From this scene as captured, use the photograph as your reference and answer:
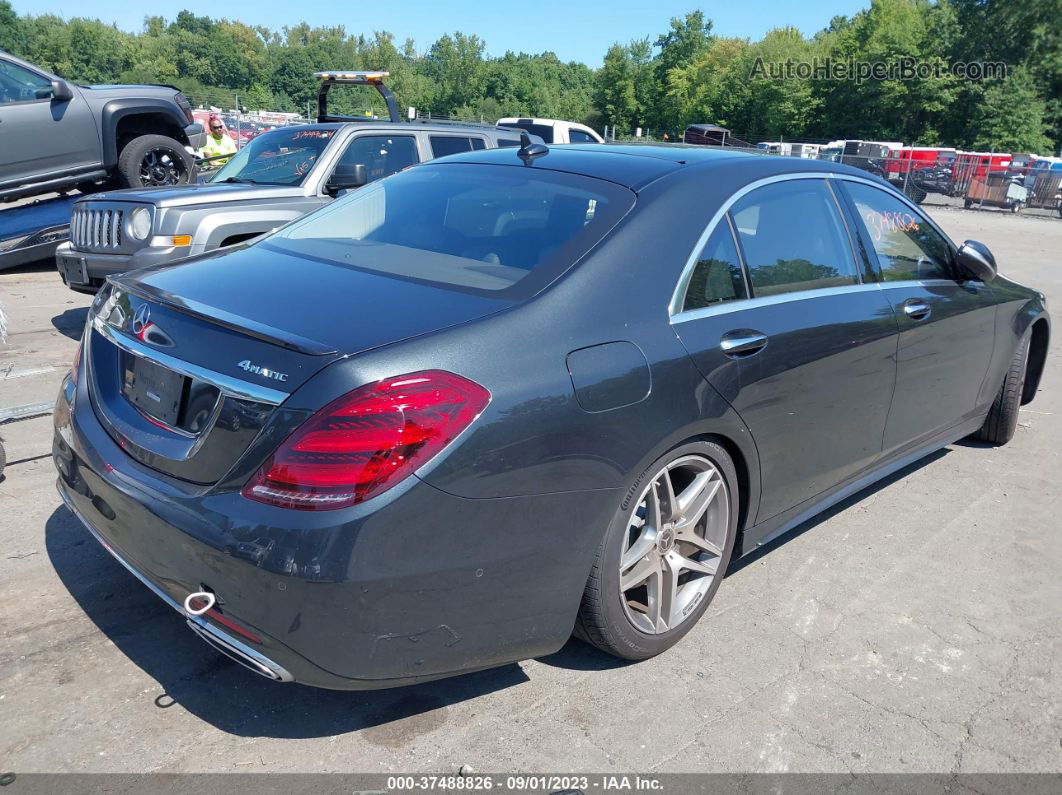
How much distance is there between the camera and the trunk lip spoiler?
2289 mm

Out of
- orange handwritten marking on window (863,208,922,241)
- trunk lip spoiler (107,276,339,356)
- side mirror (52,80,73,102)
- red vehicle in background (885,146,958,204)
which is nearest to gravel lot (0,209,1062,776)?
trunk lip spoiler (107,276,339,356)

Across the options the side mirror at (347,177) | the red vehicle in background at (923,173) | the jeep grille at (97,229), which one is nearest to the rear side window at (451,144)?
the side mirror at (347,177)

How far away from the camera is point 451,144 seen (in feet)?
27.6

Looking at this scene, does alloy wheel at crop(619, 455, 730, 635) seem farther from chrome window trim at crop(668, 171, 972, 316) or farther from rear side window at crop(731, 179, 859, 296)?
rear side window at crop(731, 179, 859, 296)

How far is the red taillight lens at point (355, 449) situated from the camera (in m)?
2.18

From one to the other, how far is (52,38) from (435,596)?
12822 cm

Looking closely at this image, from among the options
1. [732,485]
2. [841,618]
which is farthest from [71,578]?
[841,618]

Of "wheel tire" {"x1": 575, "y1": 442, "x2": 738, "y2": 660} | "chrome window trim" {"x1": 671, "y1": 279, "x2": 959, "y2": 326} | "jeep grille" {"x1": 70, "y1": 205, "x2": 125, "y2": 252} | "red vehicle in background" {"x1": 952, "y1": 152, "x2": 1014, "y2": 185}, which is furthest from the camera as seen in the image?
"red vehicle in background" {"x1": 952, "y1": 152, "x2": 1014, "y2": 185}

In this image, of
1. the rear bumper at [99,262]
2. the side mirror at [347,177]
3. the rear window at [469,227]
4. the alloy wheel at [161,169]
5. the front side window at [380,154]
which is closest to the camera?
the rear window at [469,227]

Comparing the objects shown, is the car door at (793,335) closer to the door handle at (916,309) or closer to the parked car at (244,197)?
the door handle at (916,309)

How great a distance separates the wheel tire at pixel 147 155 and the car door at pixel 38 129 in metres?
0.36

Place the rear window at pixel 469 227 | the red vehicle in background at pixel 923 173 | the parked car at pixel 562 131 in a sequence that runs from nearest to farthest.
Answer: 1. the rear window at pixel 469 227
2. the parked car at pixel 562 131
3. the red vehicle in background at pixel 923 173

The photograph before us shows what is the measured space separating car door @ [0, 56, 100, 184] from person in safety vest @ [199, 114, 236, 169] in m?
2.64

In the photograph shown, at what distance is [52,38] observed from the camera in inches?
4213
